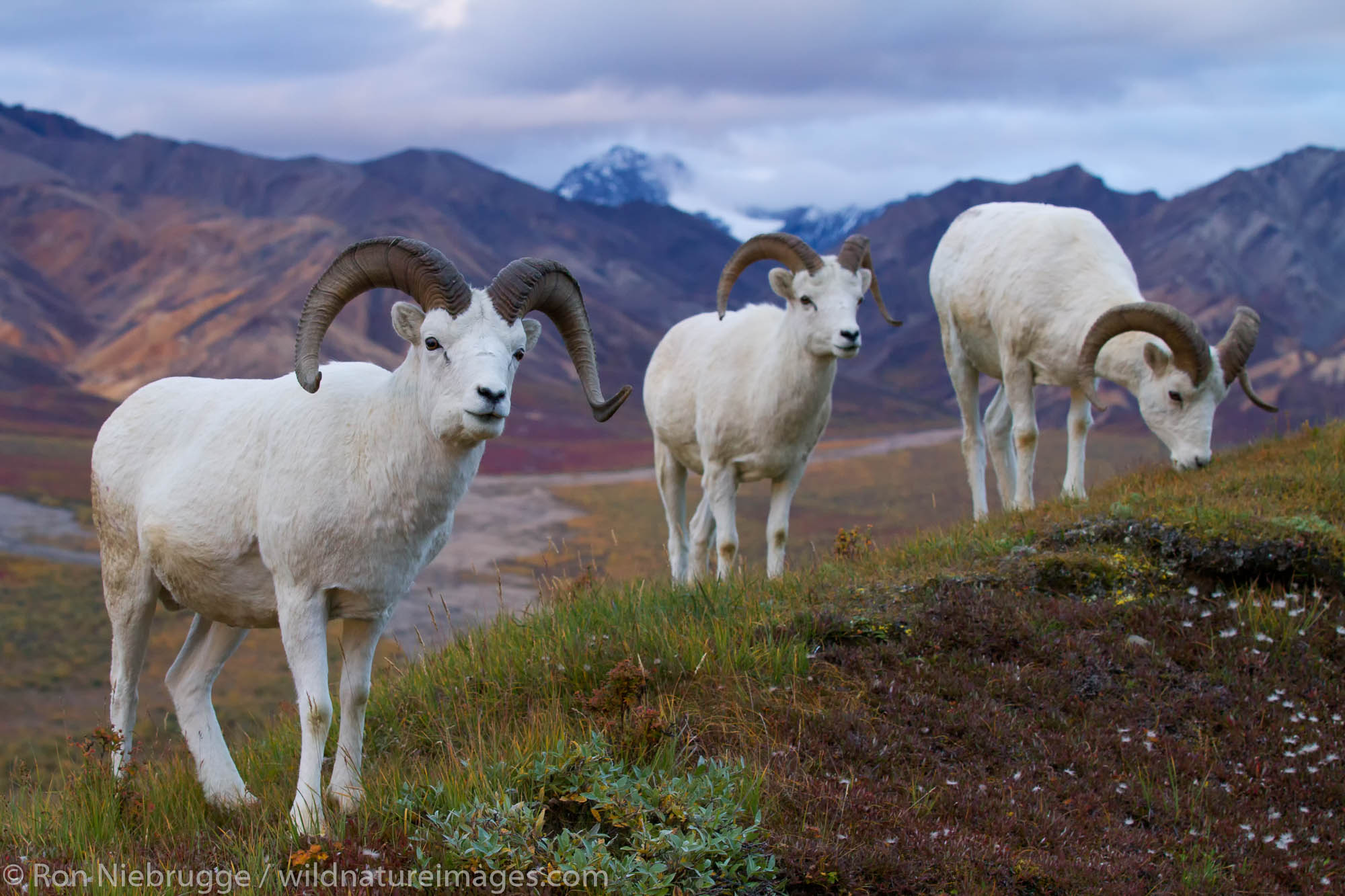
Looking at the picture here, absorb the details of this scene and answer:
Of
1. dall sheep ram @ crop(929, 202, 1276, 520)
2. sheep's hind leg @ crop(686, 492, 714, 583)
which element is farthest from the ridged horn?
sheep's hind leg @ crop(686, 492, 714, 583)

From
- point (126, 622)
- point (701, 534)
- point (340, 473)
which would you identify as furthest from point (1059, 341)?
point (126, 622)

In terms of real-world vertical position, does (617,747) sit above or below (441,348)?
below

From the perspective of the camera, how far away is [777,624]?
6.78 m

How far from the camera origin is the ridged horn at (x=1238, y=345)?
33.6 feet

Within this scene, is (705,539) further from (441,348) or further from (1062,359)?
(441,348)

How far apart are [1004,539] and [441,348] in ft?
16.6

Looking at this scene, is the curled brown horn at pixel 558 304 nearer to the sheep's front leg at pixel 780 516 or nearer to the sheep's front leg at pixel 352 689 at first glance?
the sheep's front leg at pixel 352 689

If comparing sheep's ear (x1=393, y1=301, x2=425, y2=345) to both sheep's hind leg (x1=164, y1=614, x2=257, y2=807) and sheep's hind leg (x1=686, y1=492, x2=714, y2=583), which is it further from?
sheep's hind leg (x1=686, y1=492, x2=714, y2=583)

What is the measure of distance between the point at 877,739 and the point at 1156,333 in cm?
583

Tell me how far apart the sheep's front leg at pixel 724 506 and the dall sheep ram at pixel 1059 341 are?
2701 mm

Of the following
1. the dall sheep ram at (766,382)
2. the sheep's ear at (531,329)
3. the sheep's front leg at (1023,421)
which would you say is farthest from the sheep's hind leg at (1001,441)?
the sheep's ear at (531,329)

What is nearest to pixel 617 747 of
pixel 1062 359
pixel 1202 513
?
pixel 1202 513

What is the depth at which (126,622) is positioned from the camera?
6.08 metres

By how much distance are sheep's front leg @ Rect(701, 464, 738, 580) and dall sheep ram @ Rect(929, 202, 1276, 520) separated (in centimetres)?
270
